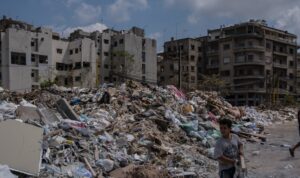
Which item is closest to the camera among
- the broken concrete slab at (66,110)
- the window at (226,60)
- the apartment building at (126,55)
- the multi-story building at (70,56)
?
the broken concrete slab at (66,110)

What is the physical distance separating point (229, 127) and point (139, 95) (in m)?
11.9

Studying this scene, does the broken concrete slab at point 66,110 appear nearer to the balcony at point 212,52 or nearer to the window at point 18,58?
the window at point 18,58

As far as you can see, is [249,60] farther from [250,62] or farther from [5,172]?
[5,172]

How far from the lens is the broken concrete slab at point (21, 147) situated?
727 cm

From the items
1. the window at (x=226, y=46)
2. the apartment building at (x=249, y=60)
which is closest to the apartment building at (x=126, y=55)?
the apartment building at (x=249, y=60)

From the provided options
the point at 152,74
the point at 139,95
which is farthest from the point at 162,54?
the point at 139,95

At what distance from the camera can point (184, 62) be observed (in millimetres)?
63656

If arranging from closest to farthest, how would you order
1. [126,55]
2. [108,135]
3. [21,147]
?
1. [21,147]
2. [108,135]
3. [126,55]

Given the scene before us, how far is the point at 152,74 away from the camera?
194 ft

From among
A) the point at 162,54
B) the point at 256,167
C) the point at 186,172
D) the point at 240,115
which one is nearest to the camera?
the point at 186,172

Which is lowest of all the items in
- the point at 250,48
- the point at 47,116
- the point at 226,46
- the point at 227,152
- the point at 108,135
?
the point at 108,135

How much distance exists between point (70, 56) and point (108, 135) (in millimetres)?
43662

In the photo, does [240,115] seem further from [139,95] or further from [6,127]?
[6,127]

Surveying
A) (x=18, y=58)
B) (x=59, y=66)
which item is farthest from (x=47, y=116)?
(x=59, y=66)
